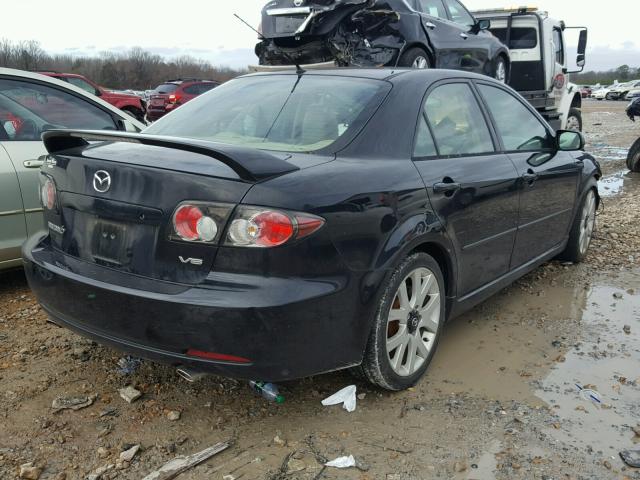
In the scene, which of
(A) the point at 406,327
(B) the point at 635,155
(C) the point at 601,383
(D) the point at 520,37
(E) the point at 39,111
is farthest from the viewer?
(D) the point at 520,37

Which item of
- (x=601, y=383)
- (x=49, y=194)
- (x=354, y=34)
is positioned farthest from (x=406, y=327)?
(x=354, y=34)

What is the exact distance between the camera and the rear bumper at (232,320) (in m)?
2.30

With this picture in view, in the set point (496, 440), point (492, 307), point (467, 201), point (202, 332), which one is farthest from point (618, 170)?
point (202, 332)

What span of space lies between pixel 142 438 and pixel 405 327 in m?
1.31

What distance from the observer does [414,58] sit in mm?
7855

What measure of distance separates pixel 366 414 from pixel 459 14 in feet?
26.2

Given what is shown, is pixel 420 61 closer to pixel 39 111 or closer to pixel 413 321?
pixel 39 111

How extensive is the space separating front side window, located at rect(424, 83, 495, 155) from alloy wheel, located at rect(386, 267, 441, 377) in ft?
2.46

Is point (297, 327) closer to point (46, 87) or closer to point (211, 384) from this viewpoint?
point (211, 384)

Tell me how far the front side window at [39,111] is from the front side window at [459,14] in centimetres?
Result: 605

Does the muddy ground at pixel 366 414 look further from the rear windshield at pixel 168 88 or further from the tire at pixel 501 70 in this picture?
the rear windshield at pixel 168 88

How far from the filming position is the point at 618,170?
11203 mm

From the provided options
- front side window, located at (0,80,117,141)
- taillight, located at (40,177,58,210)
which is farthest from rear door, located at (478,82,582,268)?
front side window, located at (0,80,117,141)

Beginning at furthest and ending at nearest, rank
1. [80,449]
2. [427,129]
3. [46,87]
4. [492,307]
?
[46,87], [492,307], [427,129], [80,449]
